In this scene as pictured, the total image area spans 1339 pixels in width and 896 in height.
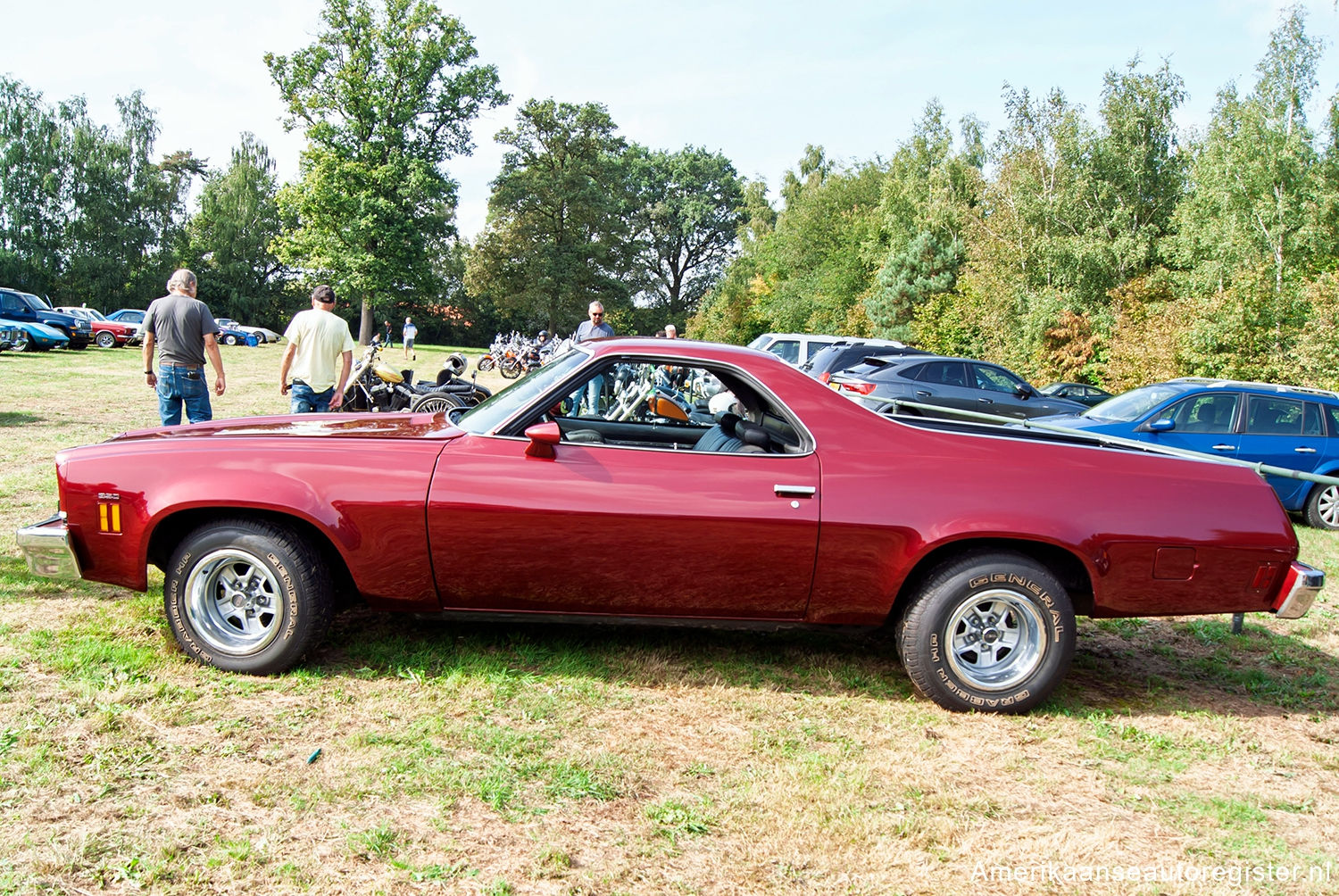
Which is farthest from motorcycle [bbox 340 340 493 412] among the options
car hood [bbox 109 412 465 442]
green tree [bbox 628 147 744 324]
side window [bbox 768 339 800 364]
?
green tree [bbox 628 147 744 324]

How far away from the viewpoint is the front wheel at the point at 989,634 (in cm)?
394

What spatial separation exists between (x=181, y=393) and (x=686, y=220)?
66.4 meters

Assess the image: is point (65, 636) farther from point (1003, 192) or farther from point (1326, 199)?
point (1003, 192)

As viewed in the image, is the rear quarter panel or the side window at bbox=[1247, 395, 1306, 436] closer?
the rear quarter panel

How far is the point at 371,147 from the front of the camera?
4450 cm

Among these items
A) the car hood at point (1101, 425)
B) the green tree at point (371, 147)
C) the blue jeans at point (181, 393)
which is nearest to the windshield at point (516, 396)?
the blue jeans at point (181, 393)

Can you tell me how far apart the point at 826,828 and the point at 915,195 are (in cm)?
4239

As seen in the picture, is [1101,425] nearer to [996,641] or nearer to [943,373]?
[943,373]

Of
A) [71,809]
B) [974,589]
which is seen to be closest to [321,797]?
[71,809]

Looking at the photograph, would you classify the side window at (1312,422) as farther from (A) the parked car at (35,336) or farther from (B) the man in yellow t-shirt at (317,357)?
(A) the parked car at (35,336)

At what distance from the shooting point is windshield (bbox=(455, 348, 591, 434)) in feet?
13.6

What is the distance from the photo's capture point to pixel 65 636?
4.36 meters

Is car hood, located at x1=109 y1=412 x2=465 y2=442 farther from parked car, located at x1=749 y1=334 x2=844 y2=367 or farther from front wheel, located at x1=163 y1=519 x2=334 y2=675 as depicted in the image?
parked car, located at x1=749 y1=334 x2=844 y2=367

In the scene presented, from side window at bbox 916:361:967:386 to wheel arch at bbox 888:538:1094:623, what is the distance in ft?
36.2
